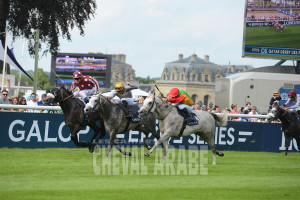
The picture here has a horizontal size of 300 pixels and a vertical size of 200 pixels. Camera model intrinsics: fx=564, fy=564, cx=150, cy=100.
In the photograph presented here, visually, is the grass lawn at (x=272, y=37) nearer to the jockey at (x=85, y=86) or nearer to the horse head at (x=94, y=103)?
the jockey at (x=85, y=86)

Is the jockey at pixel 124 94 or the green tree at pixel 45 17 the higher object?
the green tree at pixel 45 17

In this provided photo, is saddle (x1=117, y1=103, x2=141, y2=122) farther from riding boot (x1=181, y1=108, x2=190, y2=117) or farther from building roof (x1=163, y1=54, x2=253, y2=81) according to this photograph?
building roof (x1=163, y1=54, x2=253, y2=81)

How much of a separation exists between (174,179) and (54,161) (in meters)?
3.72

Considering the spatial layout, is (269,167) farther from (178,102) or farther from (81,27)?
(81,27)

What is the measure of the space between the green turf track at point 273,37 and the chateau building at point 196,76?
306 ft

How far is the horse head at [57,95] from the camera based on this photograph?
1492 cm

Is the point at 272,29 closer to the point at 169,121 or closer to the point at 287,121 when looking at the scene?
the point at 287,121

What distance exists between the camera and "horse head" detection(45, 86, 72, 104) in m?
14.9

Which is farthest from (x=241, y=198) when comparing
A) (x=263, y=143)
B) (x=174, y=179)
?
(x=263, y=143)

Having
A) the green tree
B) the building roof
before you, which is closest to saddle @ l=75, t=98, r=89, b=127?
the green tree

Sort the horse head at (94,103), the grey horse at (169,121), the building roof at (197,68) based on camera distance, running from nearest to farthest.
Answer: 1. the grey horse at (169,121)
2. the horse head at (94,103)
3. the building roof at (197,68)

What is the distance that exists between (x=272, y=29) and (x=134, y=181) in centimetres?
2341

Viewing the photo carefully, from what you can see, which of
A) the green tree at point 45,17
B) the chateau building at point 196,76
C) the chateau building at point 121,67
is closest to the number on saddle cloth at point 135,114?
the green tree at point 45,17

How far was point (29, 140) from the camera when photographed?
53.4 feet
